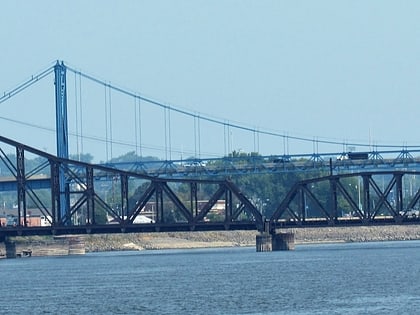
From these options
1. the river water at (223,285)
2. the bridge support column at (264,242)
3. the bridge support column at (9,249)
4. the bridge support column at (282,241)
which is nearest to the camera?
the river water at (223,285)

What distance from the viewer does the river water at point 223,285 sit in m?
89.6

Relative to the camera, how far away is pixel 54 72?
197 meters

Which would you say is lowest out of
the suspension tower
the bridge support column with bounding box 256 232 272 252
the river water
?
the river water

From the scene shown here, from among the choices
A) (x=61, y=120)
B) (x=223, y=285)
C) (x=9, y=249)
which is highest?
(x=61, y=120)

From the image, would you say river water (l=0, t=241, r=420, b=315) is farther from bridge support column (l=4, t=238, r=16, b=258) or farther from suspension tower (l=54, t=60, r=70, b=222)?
suspension tower (l=54, t=60, r=70, b=222)

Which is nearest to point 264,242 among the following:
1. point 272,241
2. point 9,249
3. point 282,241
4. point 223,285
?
point 272,241

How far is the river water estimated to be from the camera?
89.6 meters

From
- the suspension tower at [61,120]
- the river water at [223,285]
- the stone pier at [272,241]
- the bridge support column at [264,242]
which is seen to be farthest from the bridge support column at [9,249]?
the river water at [223,285]

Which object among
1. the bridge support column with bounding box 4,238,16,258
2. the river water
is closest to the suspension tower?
the bridge support column with bounding box 4,238,16,258

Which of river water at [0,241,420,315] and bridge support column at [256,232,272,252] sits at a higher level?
bridge support column at [256,232,272,252]

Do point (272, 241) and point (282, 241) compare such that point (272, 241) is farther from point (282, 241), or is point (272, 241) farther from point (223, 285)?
point (223, 285)

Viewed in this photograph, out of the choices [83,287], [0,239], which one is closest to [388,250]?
[0,239]

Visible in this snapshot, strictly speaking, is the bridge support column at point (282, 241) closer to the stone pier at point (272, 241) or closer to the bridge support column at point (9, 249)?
the stone pier at point (272, 241)

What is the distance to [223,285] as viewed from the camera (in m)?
107
